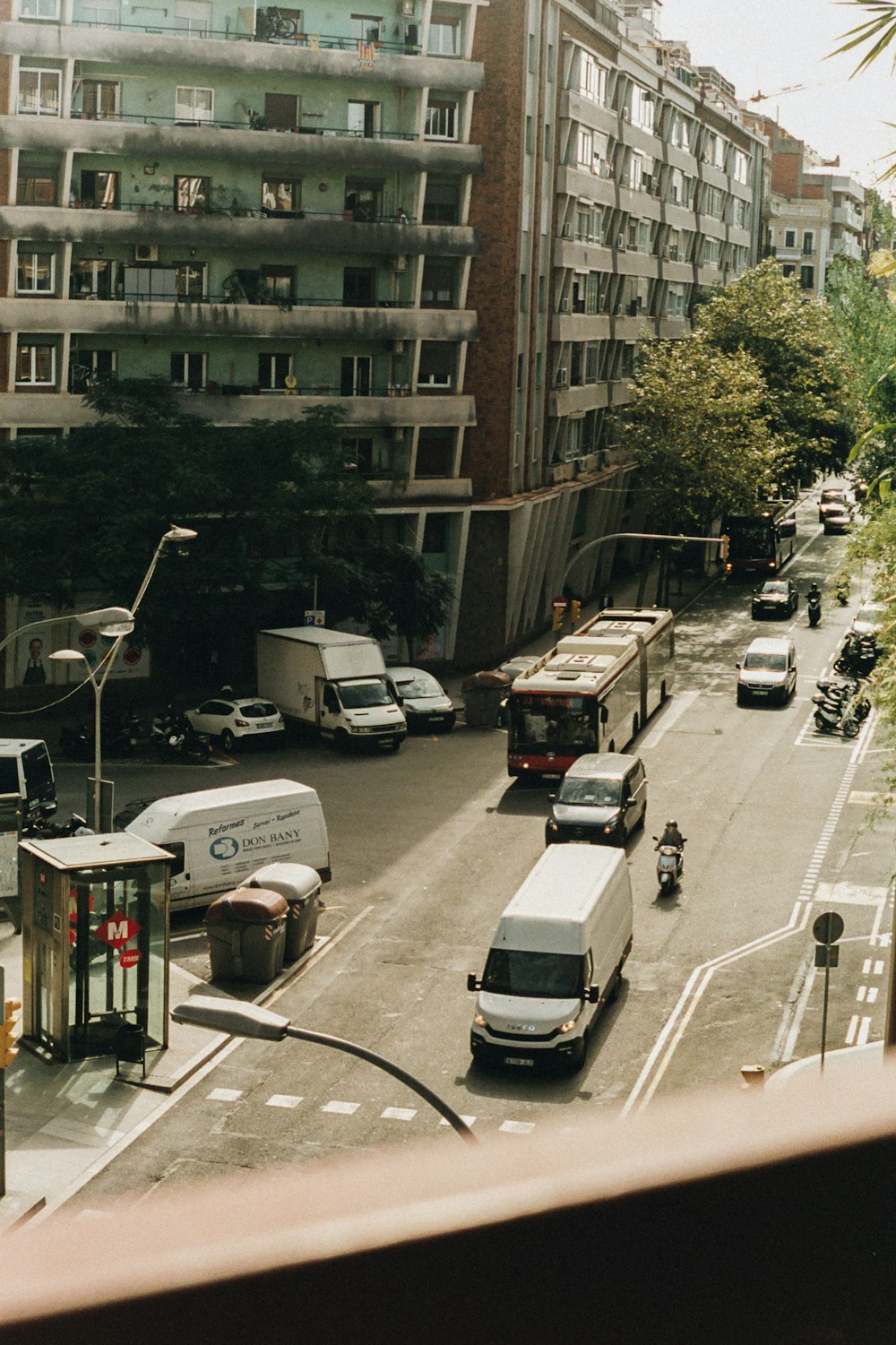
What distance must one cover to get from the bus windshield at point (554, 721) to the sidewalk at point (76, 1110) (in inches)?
533

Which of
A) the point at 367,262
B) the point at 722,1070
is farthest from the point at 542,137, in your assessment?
the point at 722,1070

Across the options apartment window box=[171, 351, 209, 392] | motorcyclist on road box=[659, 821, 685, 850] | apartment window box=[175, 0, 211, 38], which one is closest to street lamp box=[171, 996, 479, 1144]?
motorcyclist on road box=[659, 821, 685, 850]

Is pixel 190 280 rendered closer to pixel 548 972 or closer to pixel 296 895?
pixel 296 895

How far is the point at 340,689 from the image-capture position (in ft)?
140

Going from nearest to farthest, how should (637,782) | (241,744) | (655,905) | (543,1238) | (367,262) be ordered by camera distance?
1. (543,1238)
2. (655,905)
3. (637,782)
4. (241,744)
5. (367,262)

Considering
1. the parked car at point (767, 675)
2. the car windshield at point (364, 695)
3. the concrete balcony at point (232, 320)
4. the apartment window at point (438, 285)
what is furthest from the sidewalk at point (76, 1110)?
the apartment window at point (438, 285)

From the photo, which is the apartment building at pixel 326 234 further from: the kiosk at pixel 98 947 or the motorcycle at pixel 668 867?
the kiosk at pixel 98 947

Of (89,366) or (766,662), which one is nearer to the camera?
(89,366)

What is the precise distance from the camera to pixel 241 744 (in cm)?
4294

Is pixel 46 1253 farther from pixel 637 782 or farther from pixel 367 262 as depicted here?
pixel 367 262

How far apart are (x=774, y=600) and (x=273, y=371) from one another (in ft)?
72.4

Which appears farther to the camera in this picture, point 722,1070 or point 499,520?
point 499,520

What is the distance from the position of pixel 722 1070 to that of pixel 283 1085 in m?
5.97

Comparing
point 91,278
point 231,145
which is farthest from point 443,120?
point 91,278
